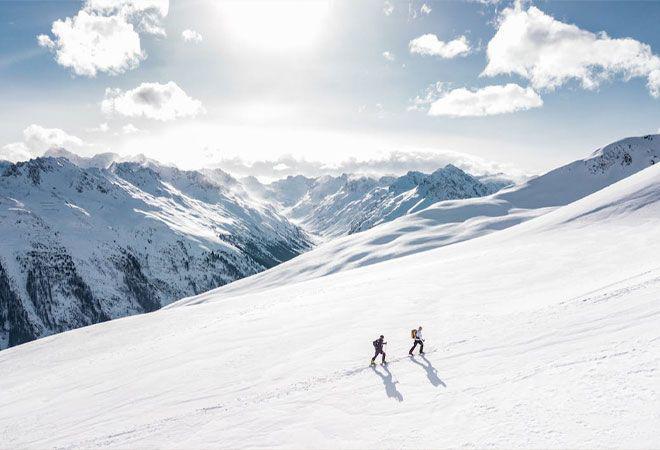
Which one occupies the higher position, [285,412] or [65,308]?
[65,308]

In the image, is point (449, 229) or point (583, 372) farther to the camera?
point (449, 229)

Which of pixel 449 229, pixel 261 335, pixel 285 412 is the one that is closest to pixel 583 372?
pixel 285 412

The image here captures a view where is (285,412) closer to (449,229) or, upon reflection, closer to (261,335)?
(261,335)

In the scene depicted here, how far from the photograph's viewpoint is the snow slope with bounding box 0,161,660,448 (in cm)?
1346

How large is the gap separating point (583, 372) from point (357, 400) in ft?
27.5

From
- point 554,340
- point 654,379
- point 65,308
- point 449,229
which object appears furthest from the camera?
point 65,308

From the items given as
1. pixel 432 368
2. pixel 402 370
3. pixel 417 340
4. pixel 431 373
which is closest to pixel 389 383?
pixel 402 370

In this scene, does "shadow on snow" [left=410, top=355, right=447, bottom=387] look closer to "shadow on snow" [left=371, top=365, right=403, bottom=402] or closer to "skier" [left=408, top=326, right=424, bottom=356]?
"skier" [left=408, top=326, right=424, bottom=356]

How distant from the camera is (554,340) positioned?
18.5 metres

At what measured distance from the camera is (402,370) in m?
19.6

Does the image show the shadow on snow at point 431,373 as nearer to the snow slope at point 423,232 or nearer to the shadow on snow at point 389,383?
the shadow on snow at point 389,383

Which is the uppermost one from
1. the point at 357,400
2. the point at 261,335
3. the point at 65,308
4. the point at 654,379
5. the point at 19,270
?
the point at 19,270

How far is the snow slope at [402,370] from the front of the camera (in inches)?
530

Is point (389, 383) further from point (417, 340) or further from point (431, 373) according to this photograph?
point (417, 340)
